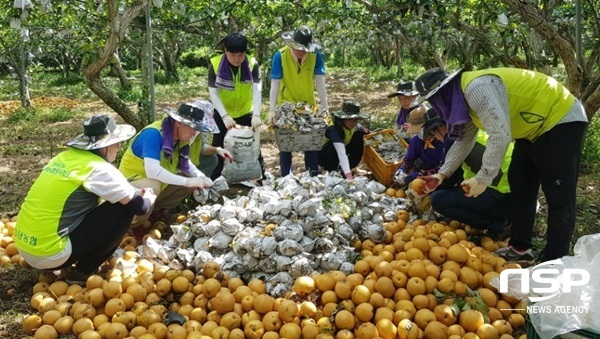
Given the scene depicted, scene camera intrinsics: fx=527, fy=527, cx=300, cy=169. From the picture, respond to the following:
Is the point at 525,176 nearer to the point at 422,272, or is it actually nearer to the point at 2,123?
the point at 422,272

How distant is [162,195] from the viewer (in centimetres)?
421

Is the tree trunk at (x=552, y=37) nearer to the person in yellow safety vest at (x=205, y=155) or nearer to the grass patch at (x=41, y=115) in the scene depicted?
the person in yellow safety vest at (x=205, y=155)

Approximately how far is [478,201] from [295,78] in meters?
2.20

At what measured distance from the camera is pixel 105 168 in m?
3.13

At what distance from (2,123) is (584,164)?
935 cm

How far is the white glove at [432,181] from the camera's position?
3492mm

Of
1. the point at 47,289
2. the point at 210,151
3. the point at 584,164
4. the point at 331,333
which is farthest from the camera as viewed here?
the point at 584,164

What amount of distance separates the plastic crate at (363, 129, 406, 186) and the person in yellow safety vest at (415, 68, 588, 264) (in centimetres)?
160

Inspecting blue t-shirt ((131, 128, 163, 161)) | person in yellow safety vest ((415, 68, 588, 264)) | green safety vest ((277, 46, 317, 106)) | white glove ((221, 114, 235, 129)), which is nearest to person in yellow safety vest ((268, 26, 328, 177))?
green safety vest ((277, 46, 317, 106))

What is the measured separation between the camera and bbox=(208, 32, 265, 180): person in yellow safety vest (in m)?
4.90

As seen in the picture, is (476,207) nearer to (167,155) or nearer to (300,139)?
(300,139)

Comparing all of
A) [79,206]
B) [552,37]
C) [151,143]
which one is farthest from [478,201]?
[79,206]

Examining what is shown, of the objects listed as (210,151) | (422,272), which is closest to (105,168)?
(210,151)

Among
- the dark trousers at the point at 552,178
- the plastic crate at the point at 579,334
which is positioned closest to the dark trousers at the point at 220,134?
the dark trousers at the point at 552,178
